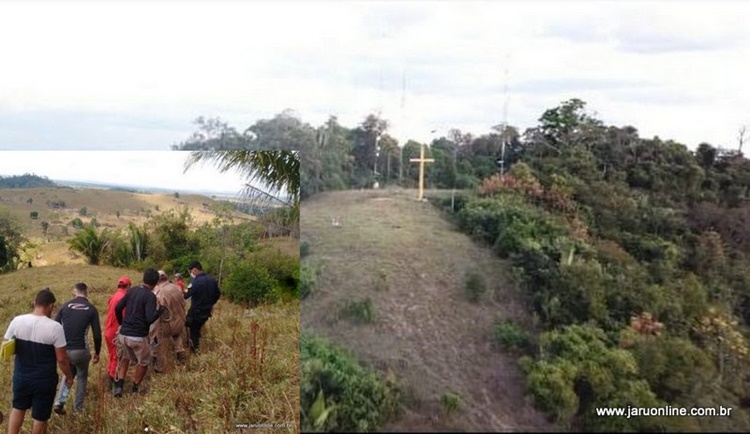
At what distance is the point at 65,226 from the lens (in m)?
6.29

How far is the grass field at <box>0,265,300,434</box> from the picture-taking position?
5352 mm

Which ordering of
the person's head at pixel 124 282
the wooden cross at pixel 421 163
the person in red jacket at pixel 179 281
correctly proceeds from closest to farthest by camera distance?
the wooden cross at pixel 421 163 → the person's head at pixel 124 282 → the person in red jacket at pixel 179 281

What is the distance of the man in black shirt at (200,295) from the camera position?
5996mm

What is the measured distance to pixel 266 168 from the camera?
5.10 meters

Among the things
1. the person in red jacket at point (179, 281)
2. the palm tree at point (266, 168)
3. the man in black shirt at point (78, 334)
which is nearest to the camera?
the palm tree at point (266, 168)

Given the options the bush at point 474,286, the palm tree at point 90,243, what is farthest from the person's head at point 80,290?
the bush at point 474,286

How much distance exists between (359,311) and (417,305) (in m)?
0.24

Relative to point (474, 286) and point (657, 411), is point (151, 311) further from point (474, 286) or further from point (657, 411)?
point (657, 411)

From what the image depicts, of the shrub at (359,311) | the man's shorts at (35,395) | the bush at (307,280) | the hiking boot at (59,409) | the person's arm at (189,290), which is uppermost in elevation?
the bush at (307,280)

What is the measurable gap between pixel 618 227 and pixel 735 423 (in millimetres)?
865

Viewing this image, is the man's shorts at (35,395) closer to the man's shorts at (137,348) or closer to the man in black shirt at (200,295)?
the man's shorts at (137,348)

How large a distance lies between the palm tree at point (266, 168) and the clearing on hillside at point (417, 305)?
5.69 feet

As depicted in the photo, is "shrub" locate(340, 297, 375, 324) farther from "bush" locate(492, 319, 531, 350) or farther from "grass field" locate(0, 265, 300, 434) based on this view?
"grass field" locate(0, 265, 300, 434)

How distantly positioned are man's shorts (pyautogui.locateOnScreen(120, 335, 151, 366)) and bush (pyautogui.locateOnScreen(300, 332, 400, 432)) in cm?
373
